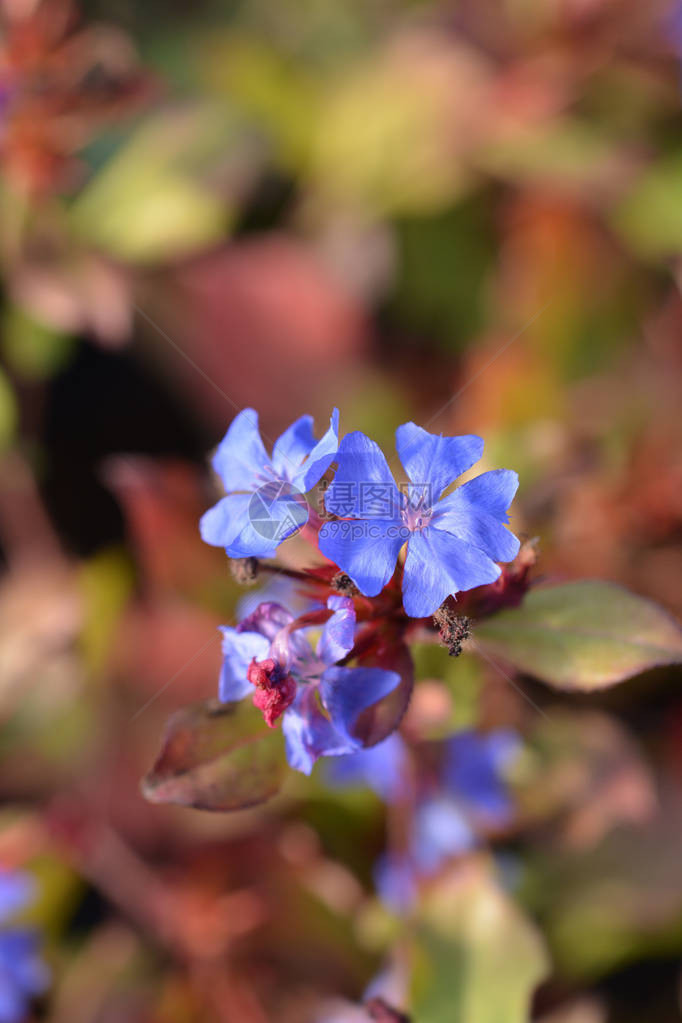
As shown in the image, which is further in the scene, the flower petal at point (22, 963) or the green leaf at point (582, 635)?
the flower petal at point (22, 963)

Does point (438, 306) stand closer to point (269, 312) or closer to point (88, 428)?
point (269, 312)

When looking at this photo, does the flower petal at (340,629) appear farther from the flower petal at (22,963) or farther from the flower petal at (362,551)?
the flower petal at (22,963)

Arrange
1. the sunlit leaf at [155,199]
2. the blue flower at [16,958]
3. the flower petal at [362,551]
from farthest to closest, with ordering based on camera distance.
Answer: the sunlit leaf at [155,199], the blue flower at [16,958], the flower petal at [362,551]

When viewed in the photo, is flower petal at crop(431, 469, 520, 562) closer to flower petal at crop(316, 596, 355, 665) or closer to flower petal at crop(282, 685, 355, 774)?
flower petal at crop(316, 596, 355, 665)

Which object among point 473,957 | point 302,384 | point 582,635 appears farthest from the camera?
point 302,384

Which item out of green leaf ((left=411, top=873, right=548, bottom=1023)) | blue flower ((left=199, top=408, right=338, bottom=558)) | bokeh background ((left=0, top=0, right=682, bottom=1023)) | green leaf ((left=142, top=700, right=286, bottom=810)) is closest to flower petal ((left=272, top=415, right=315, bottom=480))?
blue flower ((left=199, top=408, right=338, bottom=558))

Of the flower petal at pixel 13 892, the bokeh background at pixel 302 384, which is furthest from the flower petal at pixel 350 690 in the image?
the flower petal at pixel 13 892

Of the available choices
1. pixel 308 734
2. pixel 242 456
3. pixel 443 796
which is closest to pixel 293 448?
pixel 242 456

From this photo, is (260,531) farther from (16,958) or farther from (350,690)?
(16,958)

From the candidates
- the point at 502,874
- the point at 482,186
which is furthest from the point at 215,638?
the point at 482,186
